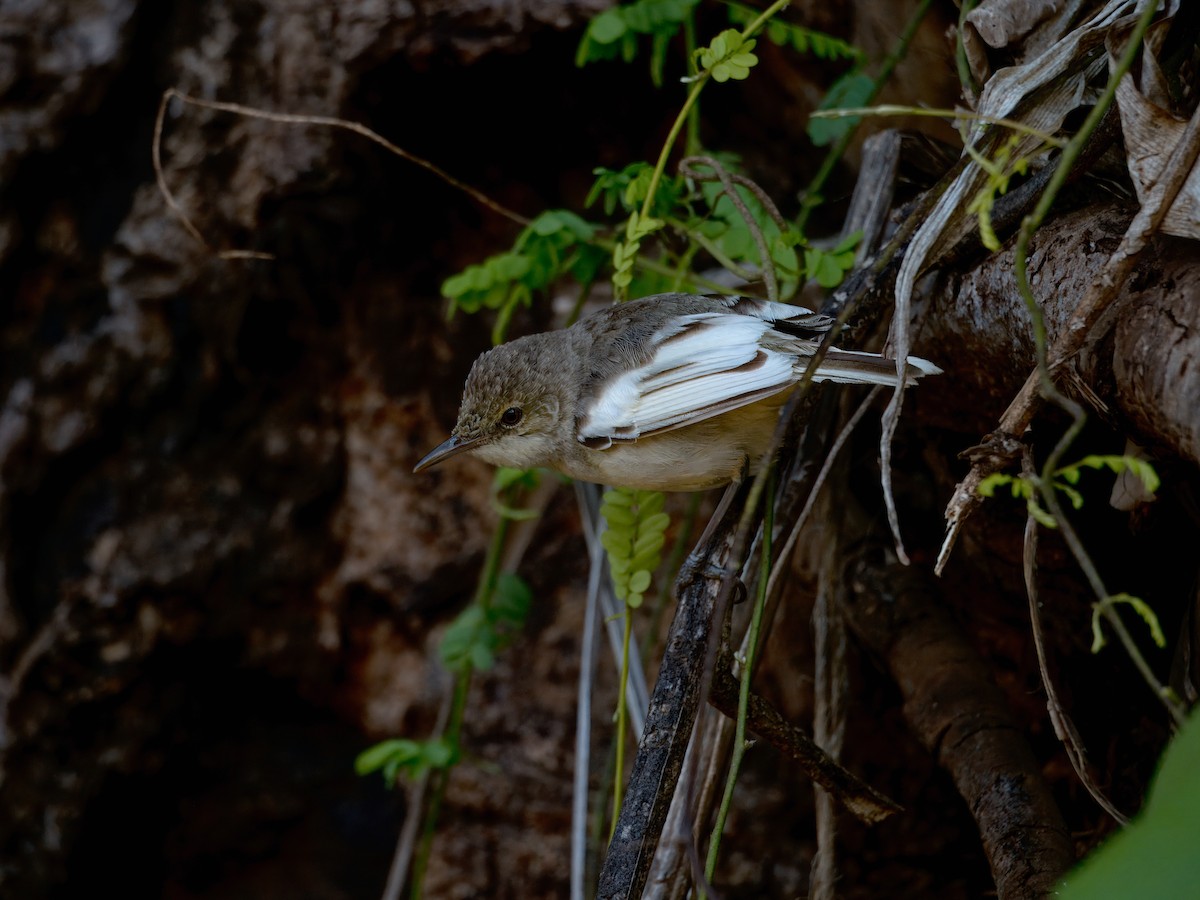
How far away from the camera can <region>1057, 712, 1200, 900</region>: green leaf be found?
2.90 feet

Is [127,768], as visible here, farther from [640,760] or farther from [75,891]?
[640,760]

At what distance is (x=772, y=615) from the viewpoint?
6.91ft

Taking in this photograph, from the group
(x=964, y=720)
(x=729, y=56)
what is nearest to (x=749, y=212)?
(x=729, y=56)

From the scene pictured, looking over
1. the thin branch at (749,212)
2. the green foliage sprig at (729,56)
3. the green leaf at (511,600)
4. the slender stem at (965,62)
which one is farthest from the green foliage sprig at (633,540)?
the slender stem at (965,62)

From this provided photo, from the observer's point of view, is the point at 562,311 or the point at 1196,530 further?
the point at 562,311

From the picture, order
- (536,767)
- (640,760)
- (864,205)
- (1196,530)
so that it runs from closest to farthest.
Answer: (640,760) → (1196,530) → (864,205) → (536,767)

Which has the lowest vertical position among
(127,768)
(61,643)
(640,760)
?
(127,768)

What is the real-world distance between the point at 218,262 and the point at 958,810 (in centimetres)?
256

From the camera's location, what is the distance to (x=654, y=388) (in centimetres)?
209

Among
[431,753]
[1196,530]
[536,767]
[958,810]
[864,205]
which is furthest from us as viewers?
[536,767]

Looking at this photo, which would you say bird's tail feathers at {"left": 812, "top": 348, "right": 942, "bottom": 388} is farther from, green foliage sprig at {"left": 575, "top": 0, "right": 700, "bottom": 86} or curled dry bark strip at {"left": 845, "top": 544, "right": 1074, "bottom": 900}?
green foliage sprig at {"left": 575, "top": 0, "right": 700, "bottom": 86}

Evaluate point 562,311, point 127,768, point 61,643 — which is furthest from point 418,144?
point 127,768

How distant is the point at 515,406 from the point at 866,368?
2.79ft

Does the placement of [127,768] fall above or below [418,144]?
below
